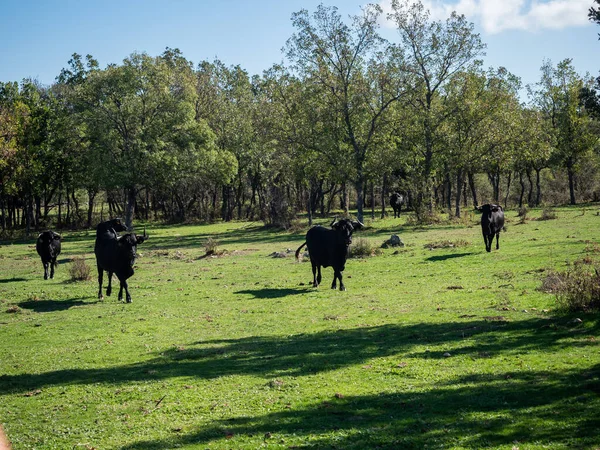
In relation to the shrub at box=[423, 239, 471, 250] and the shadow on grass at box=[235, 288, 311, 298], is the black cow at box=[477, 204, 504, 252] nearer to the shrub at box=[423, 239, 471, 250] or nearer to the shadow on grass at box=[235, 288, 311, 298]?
the shrub at box=[423, 239, 471, 250]

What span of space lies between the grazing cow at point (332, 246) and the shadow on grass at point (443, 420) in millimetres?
11086

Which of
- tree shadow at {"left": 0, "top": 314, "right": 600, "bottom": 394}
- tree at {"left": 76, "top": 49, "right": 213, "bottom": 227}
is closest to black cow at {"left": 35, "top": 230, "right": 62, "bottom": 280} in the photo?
tree shadow at {"left": 0, "top": 314, "right": 600, "bottom": 394}

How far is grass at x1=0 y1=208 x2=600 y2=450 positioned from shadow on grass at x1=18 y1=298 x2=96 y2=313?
0.36 feet

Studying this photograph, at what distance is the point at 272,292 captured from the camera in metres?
20.3

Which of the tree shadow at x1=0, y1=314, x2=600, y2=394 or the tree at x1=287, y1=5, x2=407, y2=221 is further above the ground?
the tree at x1=287, y1=5, x2=407, y2=221

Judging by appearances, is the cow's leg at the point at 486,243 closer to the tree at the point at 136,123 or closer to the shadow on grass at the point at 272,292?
the shadow on grass at the point at 272,292

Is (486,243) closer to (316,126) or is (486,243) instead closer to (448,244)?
(448,244)

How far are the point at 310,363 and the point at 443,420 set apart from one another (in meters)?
3.77

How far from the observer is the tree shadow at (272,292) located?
19719mm

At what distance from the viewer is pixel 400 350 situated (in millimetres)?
11742

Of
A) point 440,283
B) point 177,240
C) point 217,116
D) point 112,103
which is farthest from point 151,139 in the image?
point 440,283

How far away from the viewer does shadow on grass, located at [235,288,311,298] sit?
1972 cm

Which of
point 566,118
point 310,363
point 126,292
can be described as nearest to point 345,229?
point 126,292

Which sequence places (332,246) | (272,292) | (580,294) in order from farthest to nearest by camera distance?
1. (332,246)
2. (272,292)
3. (580,294)
